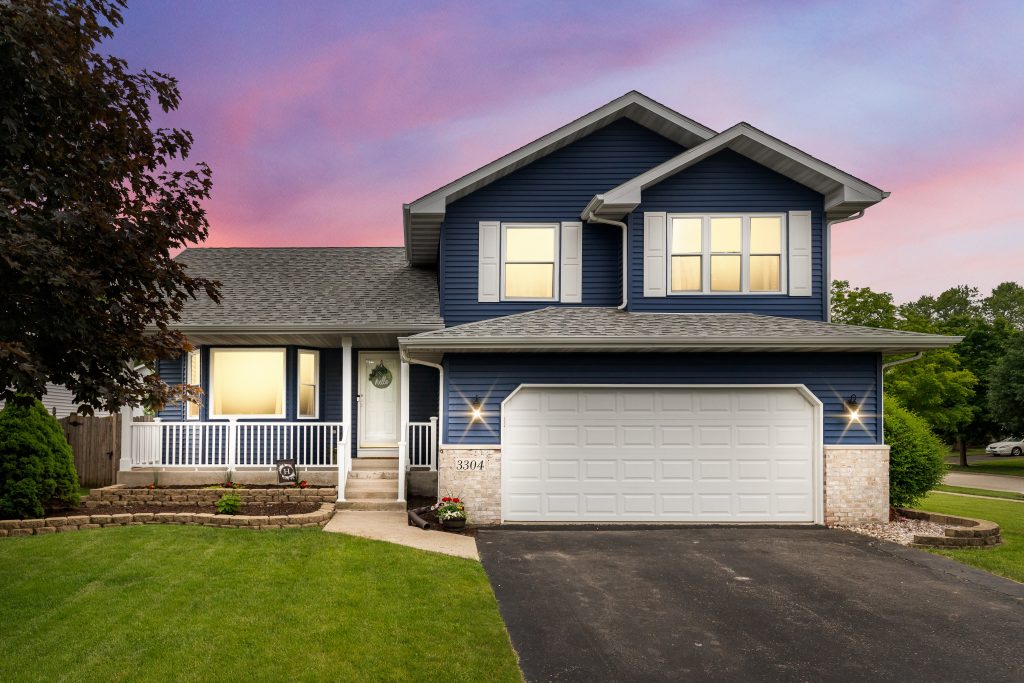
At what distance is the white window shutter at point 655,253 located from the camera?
11.4 metres

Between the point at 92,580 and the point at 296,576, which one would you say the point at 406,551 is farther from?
the point at 92,580

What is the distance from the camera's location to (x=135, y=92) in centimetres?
588

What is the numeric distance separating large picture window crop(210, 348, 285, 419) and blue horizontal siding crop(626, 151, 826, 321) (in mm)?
7784

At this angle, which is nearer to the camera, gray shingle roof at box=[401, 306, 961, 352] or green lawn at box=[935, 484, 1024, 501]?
gray shingle roof at box=[401, 306, 961, 352]

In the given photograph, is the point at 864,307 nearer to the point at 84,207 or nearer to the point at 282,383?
the point at 282,383

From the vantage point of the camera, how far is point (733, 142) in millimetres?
11352

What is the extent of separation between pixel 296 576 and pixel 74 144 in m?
5.01

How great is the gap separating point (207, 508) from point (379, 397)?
4.17 meters

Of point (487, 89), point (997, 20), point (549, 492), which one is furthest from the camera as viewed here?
point (487, 89)

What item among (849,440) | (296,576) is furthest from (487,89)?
(296,576)

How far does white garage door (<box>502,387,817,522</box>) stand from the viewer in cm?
1027

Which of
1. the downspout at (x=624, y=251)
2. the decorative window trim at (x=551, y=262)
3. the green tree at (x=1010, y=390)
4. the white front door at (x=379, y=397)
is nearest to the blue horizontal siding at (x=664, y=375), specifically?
the downspout at (x=624, y=251)

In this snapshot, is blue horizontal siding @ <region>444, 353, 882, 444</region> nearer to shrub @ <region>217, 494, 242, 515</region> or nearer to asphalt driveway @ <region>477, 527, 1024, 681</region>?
asphalt driveway @ <region>477, 527, 1024, 681</region>

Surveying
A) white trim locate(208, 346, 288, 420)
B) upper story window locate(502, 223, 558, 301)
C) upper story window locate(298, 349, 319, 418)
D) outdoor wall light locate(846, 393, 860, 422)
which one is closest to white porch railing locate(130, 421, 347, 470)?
white trim locate(208, 346, 288, 420)
